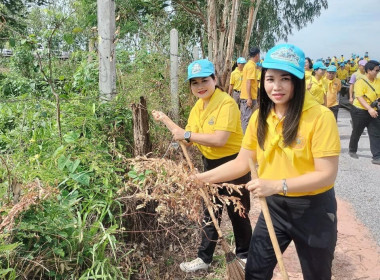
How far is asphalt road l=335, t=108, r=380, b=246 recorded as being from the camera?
4.47 meters

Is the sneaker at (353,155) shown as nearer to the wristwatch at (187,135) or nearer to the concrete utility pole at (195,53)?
the concrete utility pole at (195,53)

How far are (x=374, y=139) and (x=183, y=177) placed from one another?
565 cm

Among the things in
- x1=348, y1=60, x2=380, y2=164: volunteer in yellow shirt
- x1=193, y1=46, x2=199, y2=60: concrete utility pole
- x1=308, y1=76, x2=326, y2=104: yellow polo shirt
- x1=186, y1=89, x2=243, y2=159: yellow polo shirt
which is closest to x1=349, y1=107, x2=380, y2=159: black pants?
x1=348, y1=60, x2=380, y2=164: volunteer in yellow shirt

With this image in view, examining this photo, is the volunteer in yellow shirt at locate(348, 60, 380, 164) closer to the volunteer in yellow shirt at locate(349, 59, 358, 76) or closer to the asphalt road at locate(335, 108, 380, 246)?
the asphalt road at locate(335, 108, 380, 246)

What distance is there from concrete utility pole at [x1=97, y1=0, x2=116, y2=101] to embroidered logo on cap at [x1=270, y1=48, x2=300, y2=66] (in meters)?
2.27

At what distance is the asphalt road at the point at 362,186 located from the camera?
14.7ft

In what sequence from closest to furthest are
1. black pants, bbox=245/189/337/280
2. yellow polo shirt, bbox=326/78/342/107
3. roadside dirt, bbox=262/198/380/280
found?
black pants, bbox=245/189/337/280
roadside dirt, bbox=262/198/380/280
yellow polo shirt, bbox=326/78/342/107

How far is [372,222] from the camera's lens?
430cm

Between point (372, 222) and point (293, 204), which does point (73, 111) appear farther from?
point (372, 222)

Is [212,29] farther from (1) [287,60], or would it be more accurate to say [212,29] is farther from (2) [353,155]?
(1) [287,60]

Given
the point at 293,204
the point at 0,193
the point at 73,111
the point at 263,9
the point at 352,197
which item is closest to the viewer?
the point at 293,204

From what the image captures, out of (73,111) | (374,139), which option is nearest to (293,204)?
(73,111)

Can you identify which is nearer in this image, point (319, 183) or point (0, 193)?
point (319, 183)

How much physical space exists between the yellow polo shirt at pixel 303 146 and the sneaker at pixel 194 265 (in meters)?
1.34
